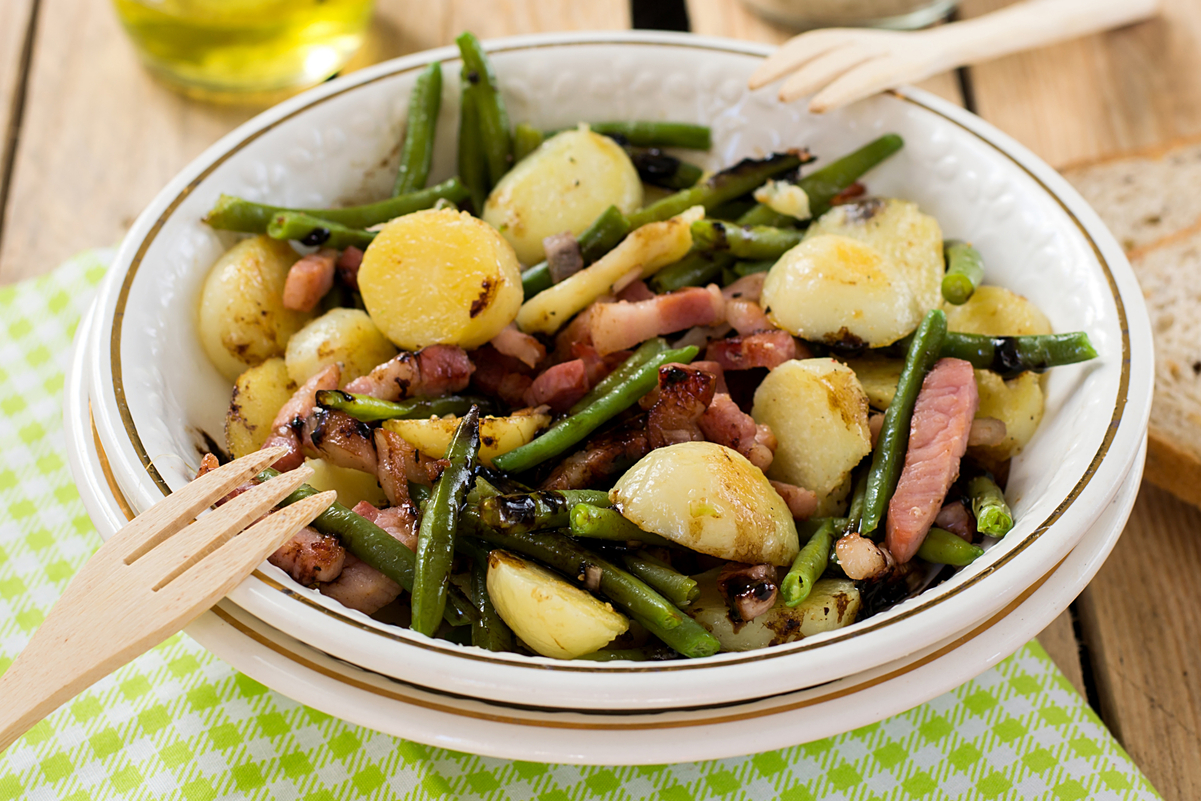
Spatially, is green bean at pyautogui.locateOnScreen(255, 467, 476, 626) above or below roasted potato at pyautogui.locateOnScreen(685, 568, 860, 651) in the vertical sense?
above

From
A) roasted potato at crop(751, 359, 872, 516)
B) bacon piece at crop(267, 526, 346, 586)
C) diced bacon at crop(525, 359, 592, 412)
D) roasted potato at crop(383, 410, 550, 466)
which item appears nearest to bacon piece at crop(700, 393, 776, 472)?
roasted potato at crop(751, 359, 872, 516)

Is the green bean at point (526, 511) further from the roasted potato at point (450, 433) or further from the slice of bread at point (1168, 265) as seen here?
the slice of bread at point (1168, 265)

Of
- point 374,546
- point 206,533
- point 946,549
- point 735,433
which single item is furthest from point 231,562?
point 946,549

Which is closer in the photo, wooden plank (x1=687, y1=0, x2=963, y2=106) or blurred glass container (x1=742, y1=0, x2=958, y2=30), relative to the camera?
blurred glass container (x1=742, y1=0, x2=958, y2=30)

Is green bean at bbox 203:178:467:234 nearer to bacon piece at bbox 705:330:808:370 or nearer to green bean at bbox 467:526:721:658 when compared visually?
bacon piece at bbox 705:330:808:370

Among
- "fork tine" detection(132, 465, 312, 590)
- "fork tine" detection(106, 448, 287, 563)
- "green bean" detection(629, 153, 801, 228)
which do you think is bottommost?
"green bean" detection(629, 153, 801, 228)

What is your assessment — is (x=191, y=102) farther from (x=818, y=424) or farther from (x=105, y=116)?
(x=818, y=424)

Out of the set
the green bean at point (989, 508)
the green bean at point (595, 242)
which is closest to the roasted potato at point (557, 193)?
the green bean at point (595, 242)
